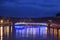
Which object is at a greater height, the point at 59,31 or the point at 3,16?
the point at 3,16

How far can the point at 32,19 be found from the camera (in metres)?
51.1

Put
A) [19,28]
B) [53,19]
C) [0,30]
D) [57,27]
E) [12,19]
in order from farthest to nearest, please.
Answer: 1. [19,28]
2. [57,27]
3. [12,19]
4. [53,19]
5. [0,30]

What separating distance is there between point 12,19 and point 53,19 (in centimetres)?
953

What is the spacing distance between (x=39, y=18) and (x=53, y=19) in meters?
3.42

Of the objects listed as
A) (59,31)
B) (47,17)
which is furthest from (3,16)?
(59,31)

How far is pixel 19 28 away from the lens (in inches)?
3076

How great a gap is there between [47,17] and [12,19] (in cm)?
833

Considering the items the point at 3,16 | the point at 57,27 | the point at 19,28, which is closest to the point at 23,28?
the point at 19,28

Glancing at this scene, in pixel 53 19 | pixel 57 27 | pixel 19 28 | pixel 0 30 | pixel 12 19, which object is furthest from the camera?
pixel 19 28

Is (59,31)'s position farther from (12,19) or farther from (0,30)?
(0,30)

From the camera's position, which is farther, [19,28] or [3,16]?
[19,28]

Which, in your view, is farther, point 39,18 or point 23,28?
point 23,28

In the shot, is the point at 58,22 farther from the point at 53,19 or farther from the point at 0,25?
the point at 0,25

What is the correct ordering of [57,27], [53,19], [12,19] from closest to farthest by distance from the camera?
[53,19]
[12,19]
[57,27]
